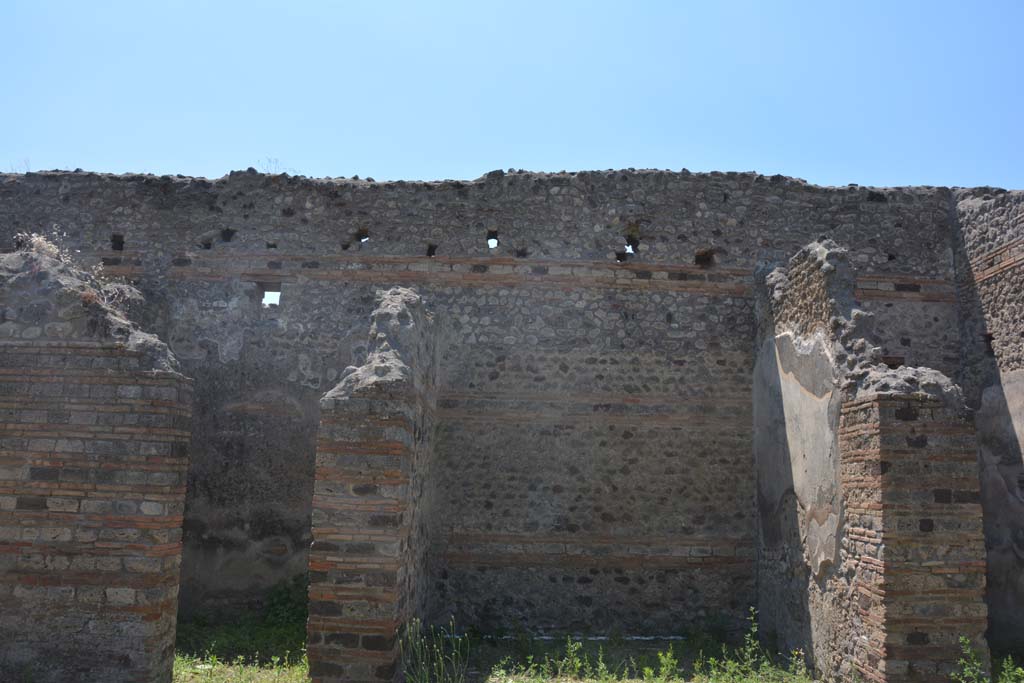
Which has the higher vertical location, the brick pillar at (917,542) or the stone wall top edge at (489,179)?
the stone wall top edge at (489,179)

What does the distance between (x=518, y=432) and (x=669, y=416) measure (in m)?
1.66

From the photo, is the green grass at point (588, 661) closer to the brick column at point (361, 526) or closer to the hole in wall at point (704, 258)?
the brick column at point (361, 526)

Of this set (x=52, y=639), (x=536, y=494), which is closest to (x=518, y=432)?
(x=536, y=494)

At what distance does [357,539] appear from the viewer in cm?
590

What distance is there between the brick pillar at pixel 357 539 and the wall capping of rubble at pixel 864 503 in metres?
3.50

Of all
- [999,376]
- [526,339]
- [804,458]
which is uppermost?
[526,339]

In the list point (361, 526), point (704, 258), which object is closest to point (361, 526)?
point (361, 526)

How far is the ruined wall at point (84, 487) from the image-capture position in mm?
5332

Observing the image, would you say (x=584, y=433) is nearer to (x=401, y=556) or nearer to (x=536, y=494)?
(x=536, y=494)

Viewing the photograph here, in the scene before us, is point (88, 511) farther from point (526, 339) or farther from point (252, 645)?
point (526, 339)

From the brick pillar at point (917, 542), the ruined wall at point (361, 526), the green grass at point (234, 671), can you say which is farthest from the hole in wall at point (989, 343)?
the green grass at point (234, 671)

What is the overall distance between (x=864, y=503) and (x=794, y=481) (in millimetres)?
1428

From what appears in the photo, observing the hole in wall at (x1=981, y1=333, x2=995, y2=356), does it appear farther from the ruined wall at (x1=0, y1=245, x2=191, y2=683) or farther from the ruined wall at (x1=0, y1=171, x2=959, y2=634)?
the ruined wall at (x1=0, y1=245, x2=191, y2=683)

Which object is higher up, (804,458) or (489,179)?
(489,179)
